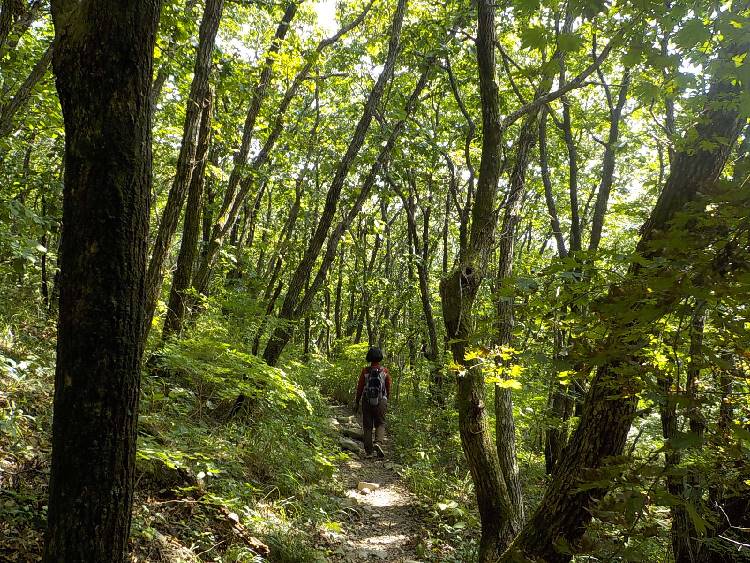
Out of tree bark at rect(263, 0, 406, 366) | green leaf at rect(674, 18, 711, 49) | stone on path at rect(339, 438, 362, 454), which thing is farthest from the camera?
stone on path at rect(339, 438, 362, 454)

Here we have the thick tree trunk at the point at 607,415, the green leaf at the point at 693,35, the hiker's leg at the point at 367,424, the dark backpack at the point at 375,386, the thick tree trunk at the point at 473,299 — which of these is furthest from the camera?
the hiker's leg at the point at 367,424

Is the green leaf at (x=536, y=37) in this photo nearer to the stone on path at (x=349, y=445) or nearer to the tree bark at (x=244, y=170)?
the tree bark at (x=244, y=170)

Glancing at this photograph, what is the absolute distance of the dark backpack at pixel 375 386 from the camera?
369 inches

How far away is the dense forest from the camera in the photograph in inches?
77.2

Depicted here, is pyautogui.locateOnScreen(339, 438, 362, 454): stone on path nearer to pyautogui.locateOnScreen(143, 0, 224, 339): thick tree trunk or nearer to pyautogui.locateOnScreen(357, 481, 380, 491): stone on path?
pyautogui.locateOnScreen(357, 481, 380, 491): stone on path

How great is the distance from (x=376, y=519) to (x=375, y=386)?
3.15 m

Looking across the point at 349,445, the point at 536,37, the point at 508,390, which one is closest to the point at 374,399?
the point at 349,445

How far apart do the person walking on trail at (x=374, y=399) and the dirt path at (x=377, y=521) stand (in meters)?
0.59

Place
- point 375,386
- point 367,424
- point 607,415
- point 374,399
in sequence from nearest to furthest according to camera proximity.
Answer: point 607,415 < point 374,399 < point 375,386 < point 367,424

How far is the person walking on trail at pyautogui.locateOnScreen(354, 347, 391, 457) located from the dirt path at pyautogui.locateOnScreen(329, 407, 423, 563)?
586 mm

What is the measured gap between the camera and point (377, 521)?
21.4 ft

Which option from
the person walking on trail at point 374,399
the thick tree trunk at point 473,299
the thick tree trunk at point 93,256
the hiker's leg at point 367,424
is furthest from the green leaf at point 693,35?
the hiker's leg at point 367,424

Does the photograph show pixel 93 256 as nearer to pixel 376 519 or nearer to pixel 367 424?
pixel 376 519

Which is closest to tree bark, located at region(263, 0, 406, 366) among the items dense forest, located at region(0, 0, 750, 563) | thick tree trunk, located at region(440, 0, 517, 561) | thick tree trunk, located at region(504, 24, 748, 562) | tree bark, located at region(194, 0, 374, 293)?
dense forest, located at region(0, 0, 750, 563)
